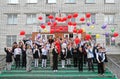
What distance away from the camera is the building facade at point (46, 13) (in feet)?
131

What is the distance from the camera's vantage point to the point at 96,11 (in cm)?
3991

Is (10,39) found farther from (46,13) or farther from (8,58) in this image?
(8,58)

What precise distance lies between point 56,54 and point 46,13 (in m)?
18.9

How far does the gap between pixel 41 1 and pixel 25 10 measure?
225cm

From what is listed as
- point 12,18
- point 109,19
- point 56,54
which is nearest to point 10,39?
point 12,18

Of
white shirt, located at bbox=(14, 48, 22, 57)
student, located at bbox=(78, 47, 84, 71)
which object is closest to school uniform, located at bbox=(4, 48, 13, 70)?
white shirt, located at bbox=(14, 48, 22, 57)

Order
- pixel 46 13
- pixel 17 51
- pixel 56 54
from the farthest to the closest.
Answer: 1. pixel 46 13
2. pixel 17 51
3. pixel 56 54

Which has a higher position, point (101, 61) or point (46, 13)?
point (46, 13)

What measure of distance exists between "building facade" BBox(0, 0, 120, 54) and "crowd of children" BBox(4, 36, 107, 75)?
1588 centimetres

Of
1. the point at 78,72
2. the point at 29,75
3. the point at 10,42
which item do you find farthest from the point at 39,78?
the point at 10,42

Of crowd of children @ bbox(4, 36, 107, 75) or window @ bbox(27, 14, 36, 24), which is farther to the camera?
window @ bbox(27, 14, 36, 24)

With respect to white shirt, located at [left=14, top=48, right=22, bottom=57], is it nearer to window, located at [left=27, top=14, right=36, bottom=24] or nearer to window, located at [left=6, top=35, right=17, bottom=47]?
window, located at [left=6, top=35, right=17, bottom=47]

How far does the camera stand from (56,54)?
70.6 ft

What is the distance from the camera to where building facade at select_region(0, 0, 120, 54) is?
131 ft
